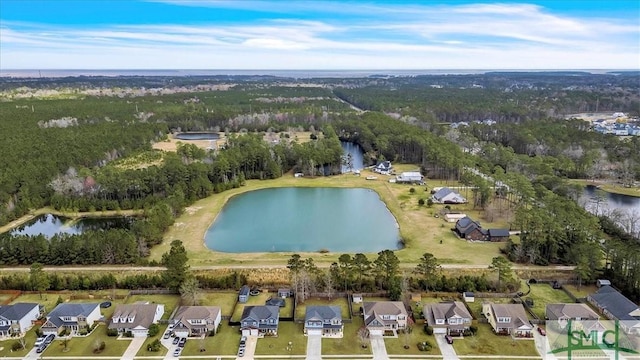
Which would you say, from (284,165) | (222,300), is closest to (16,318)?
(222,300)

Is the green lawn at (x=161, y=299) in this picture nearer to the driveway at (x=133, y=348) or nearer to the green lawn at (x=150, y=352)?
the green lawn at (x=150, y=352)

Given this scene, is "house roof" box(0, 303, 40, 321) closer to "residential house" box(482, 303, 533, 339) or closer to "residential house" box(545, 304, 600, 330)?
"residential house" box(482, 303, 533, 339)

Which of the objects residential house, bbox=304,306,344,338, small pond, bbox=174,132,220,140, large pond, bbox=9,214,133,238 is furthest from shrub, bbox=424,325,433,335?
small pond, bbox=174,132,220,140

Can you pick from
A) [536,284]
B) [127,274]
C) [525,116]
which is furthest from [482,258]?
[525,116]

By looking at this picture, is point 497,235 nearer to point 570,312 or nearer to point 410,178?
point 570,312

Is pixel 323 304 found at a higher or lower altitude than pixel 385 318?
lower
